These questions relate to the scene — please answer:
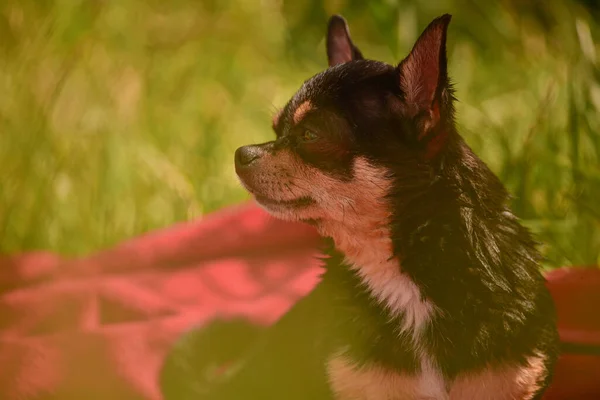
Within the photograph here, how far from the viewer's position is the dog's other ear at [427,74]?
1337 millimetres

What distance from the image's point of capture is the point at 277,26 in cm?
291

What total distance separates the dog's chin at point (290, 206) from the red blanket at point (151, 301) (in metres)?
0.63

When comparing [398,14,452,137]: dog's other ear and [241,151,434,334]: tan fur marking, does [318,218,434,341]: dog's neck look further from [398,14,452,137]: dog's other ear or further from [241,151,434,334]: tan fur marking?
[398,14,452,137]: dog's other ear

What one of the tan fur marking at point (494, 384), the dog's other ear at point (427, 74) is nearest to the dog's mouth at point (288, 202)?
the dog's other ear at point (427, 74)

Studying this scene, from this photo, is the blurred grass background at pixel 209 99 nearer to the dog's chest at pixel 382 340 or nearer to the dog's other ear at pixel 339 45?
the dog's other ear at pixel 339 45

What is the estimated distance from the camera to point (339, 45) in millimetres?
1781

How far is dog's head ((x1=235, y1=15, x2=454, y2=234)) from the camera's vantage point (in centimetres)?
146

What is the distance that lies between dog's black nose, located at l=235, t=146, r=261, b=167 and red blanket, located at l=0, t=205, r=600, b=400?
70 centimetres

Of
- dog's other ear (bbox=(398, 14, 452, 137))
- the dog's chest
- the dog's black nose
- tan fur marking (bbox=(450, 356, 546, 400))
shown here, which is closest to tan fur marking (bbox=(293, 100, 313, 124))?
the dog's black nose

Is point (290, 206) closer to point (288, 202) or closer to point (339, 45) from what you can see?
point (288, 202)

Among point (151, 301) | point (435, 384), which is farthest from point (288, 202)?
point (151, 301)

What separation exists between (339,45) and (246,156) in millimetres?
425


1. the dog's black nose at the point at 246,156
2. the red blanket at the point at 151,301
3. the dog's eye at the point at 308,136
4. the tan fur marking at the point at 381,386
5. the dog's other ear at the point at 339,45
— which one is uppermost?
the dog's other ear at the point at 339,45

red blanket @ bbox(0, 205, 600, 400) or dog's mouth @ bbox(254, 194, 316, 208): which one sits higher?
dog's mouth @ bbox(254, 194, 316, 208)
